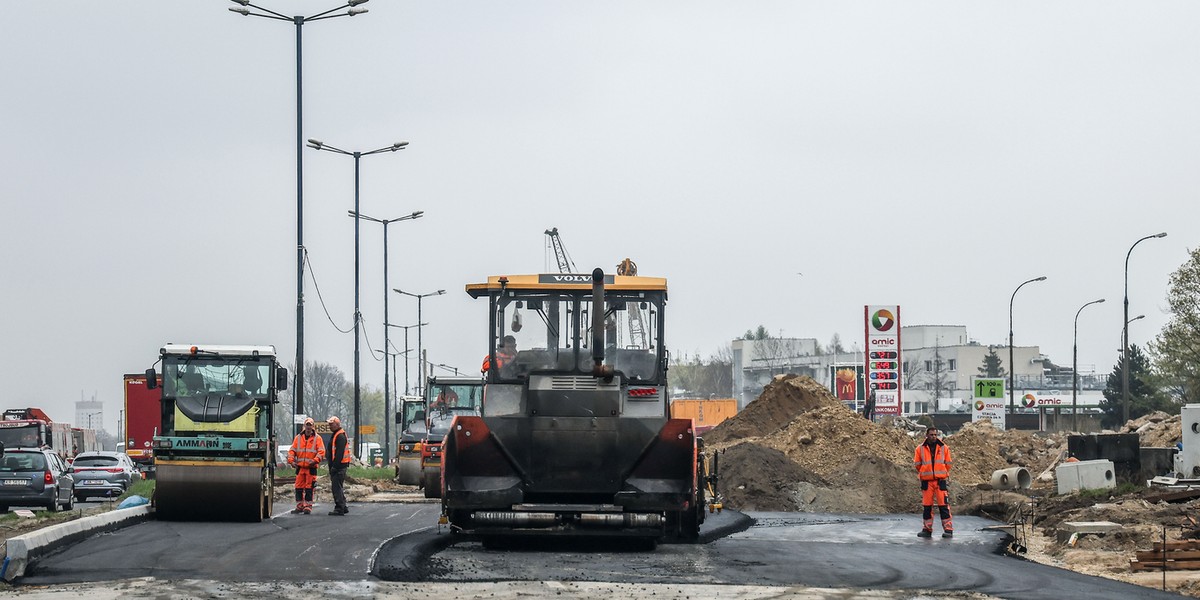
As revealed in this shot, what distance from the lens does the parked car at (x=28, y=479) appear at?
30.9 meters

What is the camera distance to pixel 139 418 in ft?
161

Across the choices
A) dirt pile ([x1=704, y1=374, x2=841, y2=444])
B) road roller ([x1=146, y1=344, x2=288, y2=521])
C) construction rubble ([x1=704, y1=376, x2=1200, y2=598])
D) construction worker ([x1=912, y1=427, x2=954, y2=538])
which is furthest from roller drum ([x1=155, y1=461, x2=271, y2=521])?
dirt pile ([x1=704, y1=374, x2=841, y2=444])

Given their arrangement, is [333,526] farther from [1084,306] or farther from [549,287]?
[1084,306]

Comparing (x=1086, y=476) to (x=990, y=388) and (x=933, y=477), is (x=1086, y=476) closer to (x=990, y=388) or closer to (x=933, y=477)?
(x=933, y=477)

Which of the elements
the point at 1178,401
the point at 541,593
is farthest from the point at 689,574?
the point at 1178,401

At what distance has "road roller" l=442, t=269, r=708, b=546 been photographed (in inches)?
640

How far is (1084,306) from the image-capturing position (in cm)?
6322

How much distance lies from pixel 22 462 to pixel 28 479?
0.44 m

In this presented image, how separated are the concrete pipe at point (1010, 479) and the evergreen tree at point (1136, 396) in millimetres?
45948

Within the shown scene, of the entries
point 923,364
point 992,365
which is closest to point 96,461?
point 992,365

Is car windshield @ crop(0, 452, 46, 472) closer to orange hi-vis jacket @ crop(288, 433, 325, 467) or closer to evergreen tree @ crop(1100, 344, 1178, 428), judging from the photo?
orange hi-vis jacket @ crop(288, 433, 325, 467)

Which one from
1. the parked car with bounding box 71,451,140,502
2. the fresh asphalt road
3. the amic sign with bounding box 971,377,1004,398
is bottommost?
the parked car with bounding box 71,451,140,502

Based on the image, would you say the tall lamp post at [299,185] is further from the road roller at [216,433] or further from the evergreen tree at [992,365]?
the evergreen tree at [992,365]

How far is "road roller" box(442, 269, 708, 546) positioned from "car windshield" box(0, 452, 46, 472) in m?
17.3
